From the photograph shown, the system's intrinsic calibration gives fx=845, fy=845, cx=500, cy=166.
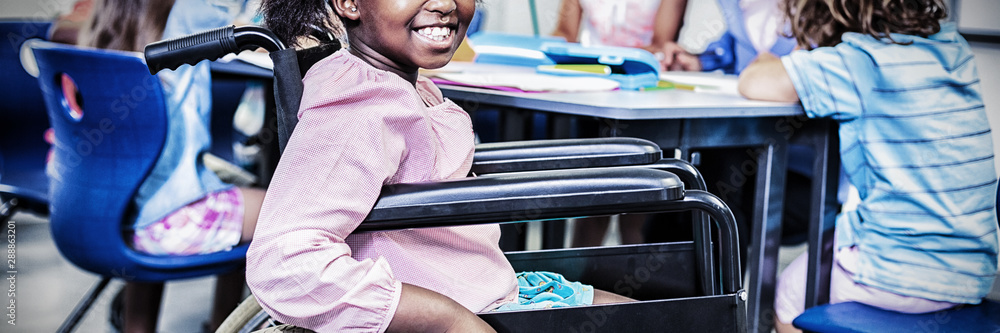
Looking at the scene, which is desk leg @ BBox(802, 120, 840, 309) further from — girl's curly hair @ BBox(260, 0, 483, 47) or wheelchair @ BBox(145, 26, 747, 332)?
girl's curly hair @ BBox(260, 0, 483, 47)

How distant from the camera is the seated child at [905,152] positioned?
1357mm

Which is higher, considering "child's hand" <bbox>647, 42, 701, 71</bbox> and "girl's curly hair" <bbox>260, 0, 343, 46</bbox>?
"girl's curly hair" <bbox>260, 0, 343, 46</bbox>

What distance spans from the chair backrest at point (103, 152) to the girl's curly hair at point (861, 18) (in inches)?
44.3

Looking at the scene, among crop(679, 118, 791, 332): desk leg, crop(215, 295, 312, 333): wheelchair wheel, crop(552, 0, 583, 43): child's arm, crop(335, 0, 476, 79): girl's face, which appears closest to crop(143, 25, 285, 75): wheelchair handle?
crop(335, 0, 476, 79): girl's face

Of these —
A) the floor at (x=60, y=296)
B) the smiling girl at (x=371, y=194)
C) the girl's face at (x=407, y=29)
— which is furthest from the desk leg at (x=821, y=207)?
the girl's face at (x=407, y=29)

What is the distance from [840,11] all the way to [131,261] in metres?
1.27

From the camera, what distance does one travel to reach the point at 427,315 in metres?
0.71

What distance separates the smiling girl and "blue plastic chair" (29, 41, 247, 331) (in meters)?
0.44

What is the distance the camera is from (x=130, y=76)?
1.24 metres

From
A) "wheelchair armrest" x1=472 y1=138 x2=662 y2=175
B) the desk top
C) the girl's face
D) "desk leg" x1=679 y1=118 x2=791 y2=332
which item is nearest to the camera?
the girl's face

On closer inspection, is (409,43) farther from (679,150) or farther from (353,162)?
(679,150)

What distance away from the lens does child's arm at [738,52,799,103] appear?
148 centimetres

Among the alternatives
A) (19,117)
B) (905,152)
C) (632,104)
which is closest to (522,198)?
(632,104)

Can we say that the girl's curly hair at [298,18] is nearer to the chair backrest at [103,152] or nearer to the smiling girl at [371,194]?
the smiling girl at [371,194]
